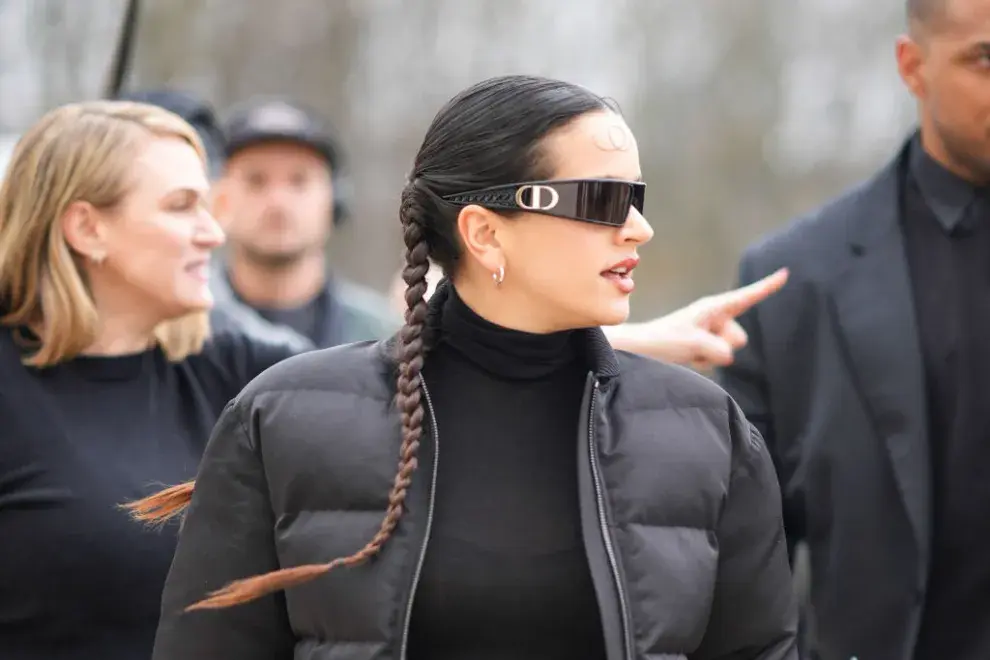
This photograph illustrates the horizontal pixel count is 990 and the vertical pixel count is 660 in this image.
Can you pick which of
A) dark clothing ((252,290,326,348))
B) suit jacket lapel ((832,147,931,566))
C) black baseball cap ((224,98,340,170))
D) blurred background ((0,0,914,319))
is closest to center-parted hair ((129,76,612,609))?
suit jacket lapel ((832,147,931,566))

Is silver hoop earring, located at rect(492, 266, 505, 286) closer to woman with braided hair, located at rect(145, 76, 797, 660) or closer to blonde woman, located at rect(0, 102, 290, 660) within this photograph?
woman with braided hair, located at rect(145, 76, 797, 660)

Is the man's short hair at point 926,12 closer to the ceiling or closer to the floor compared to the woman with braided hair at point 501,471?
closer to the ceiling

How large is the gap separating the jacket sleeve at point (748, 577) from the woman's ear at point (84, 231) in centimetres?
162

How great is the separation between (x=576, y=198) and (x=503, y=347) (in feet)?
0.97

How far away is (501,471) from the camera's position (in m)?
2.60

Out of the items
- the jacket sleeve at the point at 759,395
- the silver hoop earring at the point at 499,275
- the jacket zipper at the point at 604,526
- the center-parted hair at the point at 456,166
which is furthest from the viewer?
the jacket sleeve at the point at 759,395

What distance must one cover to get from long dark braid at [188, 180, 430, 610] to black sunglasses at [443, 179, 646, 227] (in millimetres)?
193

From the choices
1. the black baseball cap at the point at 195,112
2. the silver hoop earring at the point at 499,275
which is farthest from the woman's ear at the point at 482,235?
the black baseball cap at the point at 195,112

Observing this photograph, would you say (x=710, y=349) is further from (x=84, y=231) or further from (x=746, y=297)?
(x=84, y=231)

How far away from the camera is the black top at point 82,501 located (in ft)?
10.5

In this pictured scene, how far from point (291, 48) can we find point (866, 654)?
37.8ft

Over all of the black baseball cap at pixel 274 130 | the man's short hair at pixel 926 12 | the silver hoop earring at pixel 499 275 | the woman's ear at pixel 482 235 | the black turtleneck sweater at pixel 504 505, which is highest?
the man's short hair at pixel 926 12

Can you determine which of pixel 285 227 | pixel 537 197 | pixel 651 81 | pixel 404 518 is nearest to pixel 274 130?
pixel 285 227

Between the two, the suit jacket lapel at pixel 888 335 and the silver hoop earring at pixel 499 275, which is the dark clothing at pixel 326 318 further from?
the silver hoop earring at pixel 499 275
